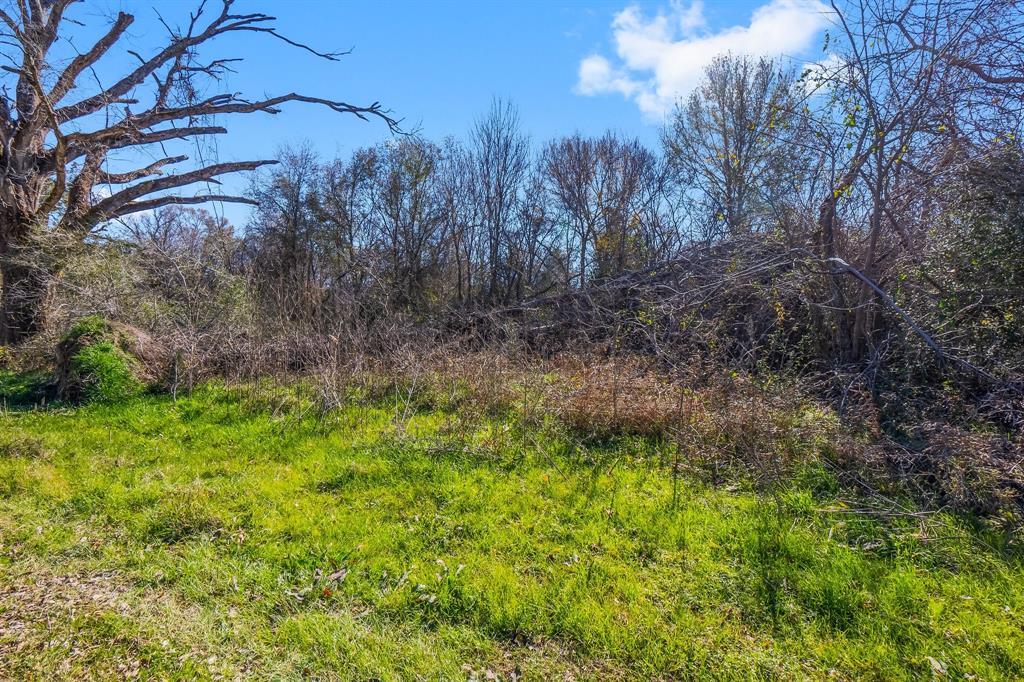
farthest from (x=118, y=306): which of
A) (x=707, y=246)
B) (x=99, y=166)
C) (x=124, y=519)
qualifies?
(x=707, y=246)

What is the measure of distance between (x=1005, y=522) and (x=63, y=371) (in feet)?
36.4

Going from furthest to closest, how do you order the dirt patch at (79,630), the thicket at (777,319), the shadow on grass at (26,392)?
the shadow on grass at (26,392) < the thicket at (777,319) < the dirt patch at (79,630)

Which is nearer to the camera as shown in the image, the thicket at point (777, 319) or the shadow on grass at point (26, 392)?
the thicket at point (777, 319)

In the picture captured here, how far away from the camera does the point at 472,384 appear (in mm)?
A: 7066

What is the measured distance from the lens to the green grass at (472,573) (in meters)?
2.67

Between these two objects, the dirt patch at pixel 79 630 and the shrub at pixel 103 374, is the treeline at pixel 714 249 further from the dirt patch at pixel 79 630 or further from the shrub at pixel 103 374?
the dirt patch at pixel 79 630

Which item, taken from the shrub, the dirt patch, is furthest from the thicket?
the dirt patch

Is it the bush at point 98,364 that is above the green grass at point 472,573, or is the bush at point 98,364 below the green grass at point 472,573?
above

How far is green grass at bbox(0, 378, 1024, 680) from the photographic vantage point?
2.67 metres

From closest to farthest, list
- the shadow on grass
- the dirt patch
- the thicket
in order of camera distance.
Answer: the dirt patch < the thicket < the shadow on grass

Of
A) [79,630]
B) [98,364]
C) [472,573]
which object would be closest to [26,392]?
[98,364]

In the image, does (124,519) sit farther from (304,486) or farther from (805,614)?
(805,614)

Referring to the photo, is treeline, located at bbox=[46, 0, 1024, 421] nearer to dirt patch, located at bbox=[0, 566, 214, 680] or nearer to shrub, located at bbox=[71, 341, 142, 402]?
shrub, located at bbox=[71, 341, 142, 402]

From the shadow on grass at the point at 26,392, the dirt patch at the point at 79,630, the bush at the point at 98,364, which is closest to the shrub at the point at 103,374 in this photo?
the bush at the point at 98,364
